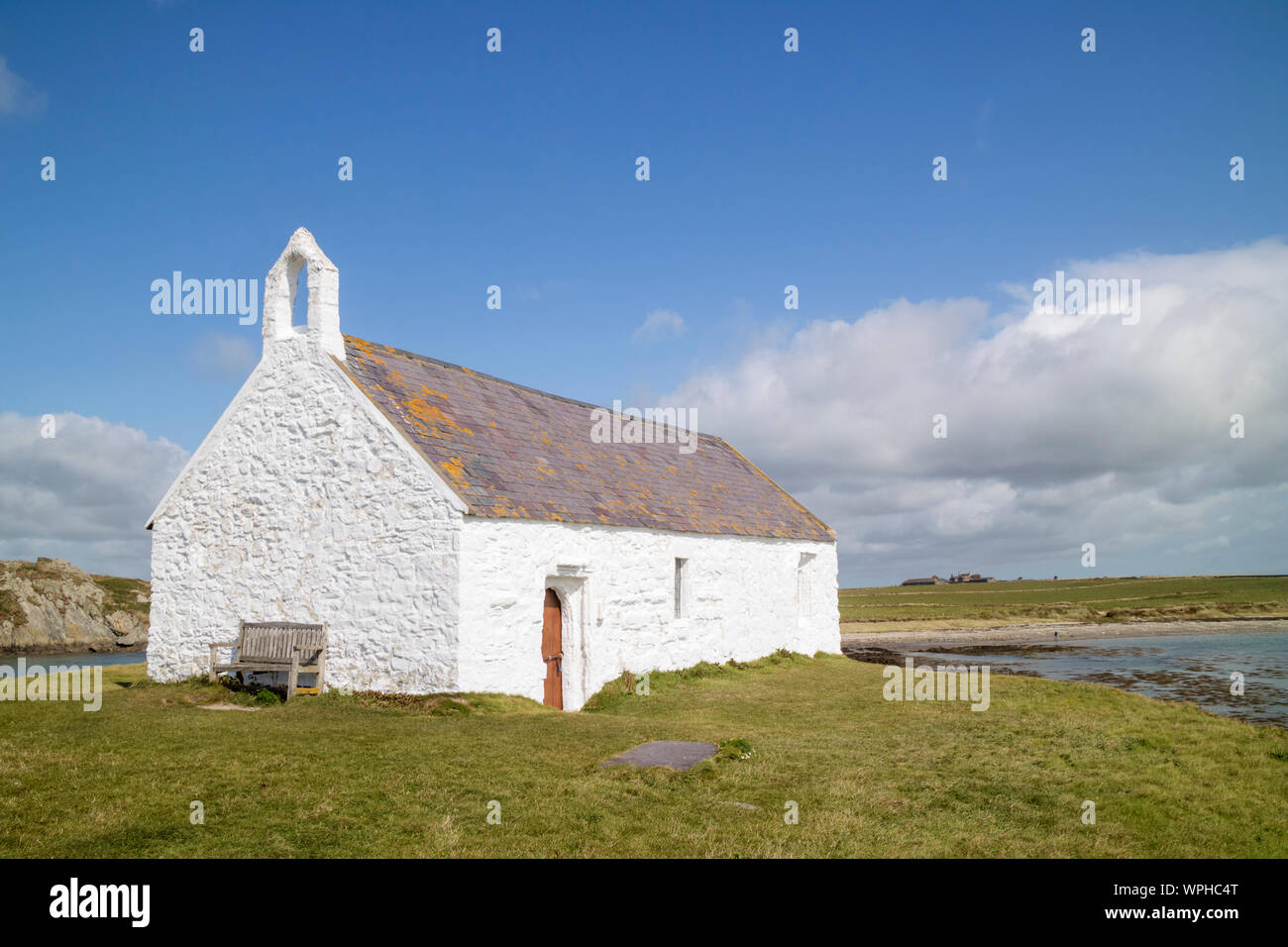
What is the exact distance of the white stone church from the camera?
15094 mm

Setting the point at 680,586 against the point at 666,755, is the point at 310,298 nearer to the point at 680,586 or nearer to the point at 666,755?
the point at 680,586

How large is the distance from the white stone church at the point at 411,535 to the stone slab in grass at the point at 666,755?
4.49 meters

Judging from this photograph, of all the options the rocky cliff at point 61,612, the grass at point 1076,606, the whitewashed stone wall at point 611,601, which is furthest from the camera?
the grass at point 1076,606

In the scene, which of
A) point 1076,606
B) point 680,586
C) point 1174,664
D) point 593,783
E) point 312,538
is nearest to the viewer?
point 593,783

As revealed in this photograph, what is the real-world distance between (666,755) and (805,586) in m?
17.7

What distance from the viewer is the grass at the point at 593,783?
7.47 m

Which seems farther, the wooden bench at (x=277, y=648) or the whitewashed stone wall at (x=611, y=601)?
the wooden bench at (x=277, y=648)

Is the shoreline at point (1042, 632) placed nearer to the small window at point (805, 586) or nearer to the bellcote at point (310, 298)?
the small window at point (805, 586)

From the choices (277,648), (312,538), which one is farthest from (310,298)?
(277,648)

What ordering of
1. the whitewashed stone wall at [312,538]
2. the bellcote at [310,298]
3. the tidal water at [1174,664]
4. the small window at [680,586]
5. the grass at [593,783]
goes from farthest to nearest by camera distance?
the small window at [680,586] → the tidal water at [1174,664] → the bellcote at [310,298] → the whitewashed stone wall at [312,538] → the grass at [593,783]

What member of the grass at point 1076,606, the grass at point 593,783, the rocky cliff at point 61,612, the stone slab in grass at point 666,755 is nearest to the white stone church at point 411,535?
the grass at point 593,783

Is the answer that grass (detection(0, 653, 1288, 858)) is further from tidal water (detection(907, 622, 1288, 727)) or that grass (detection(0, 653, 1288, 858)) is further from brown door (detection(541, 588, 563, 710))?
tidal water (detection(907, 622, 1288, 727))

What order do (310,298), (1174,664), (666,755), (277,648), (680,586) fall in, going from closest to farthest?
1. (666,755)
2. (277,648)
3. (310,298)
4. (680,586)
5. (1174,664)

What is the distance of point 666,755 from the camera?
35.8 feet
